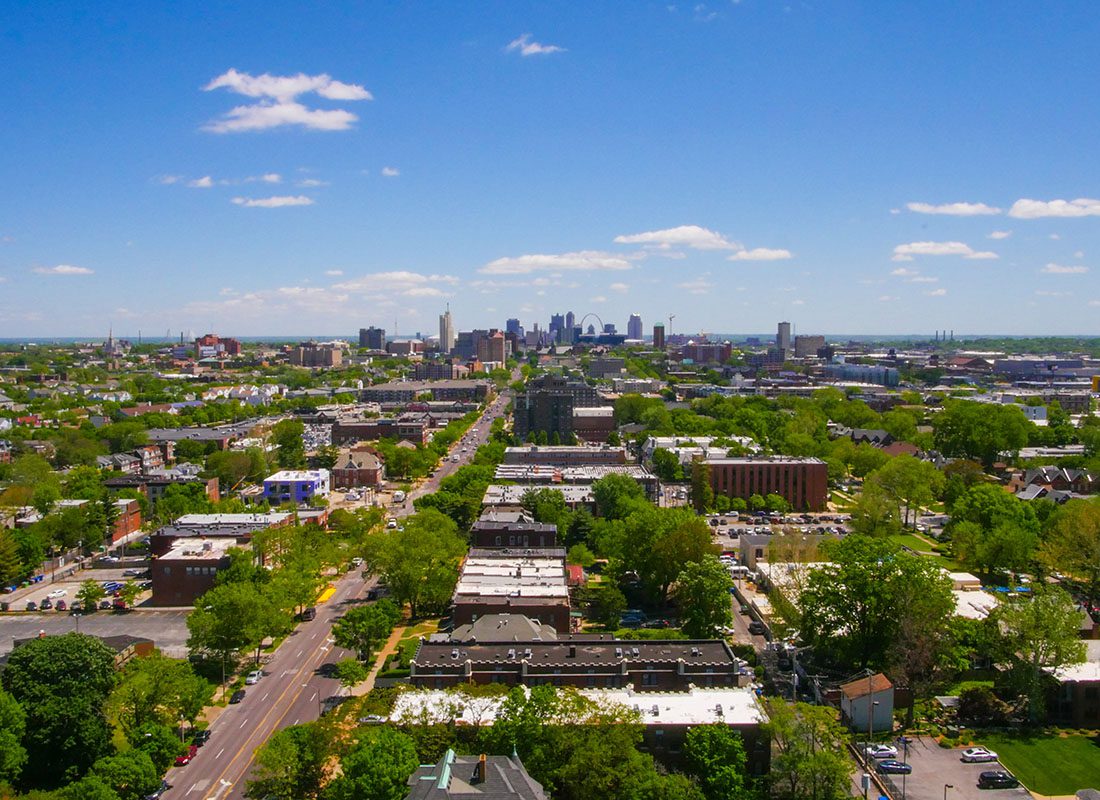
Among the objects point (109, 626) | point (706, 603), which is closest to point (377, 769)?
point (706, 603)

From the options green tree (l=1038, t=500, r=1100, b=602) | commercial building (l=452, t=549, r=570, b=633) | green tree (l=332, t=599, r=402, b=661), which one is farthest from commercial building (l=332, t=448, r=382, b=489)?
green tree (l=1038, t=500, r=1100, b=602)

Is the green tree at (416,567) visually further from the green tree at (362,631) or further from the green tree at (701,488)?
the green tree at (701,488)

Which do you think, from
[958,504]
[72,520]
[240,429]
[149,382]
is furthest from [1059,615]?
[149,382]

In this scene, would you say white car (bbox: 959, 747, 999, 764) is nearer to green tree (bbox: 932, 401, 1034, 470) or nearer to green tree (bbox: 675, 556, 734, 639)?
green tree (bbox: 675, 556, 734, 639)

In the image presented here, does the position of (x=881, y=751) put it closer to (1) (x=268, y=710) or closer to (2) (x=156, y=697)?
(1) (x=268, y=710)

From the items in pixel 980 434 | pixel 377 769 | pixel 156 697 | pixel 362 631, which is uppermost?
pixel 980 434

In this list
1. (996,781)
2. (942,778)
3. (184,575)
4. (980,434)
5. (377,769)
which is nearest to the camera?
(377,769)
